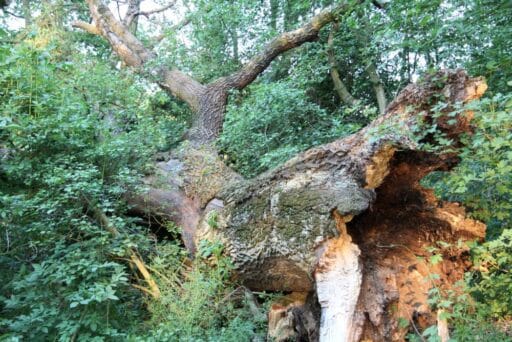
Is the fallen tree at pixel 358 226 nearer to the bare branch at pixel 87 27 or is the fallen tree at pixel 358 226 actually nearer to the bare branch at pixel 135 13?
the bare branch at pixel 87 27

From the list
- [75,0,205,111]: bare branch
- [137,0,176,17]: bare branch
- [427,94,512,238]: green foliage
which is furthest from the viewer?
[137,0,176,17]: bare branch

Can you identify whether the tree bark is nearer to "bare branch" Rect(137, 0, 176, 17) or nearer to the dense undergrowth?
the dense undergrowth

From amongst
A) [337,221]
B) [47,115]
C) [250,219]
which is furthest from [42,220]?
[337,221]

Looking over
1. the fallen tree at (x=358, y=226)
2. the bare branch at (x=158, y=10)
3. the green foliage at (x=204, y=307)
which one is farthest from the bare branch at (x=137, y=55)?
the green foliage at (x=204, y=307)

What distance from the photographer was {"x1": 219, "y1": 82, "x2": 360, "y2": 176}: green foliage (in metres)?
5.47

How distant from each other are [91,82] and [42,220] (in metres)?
2.20

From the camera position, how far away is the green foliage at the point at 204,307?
3199 millimetres

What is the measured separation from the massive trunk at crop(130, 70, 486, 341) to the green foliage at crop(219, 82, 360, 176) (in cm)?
172

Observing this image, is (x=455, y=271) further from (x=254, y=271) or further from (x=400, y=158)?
(x=254, y=271)

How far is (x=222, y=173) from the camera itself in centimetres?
485

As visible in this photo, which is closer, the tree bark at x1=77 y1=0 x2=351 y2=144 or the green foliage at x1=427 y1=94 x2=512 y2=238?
the green foliage at x1=427 y1=94 x2=512 y2=238

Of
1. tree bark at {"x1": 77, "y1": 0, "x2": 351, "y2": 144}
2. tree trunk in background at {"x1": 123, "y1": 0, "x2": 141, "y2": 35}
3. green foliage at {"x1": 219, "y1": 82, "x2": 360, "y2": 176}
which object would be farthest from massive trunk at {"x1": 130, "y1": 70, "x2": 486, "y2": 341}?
tree trunk in background at {"x1": 123, "y1": 0, "x2": 141, "y2": 35}

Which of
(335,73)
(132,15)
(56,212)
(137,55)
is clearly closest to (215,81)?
(137,55)

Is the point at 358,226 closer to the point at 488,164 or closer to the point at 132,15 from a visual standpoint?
the point at 488,164
